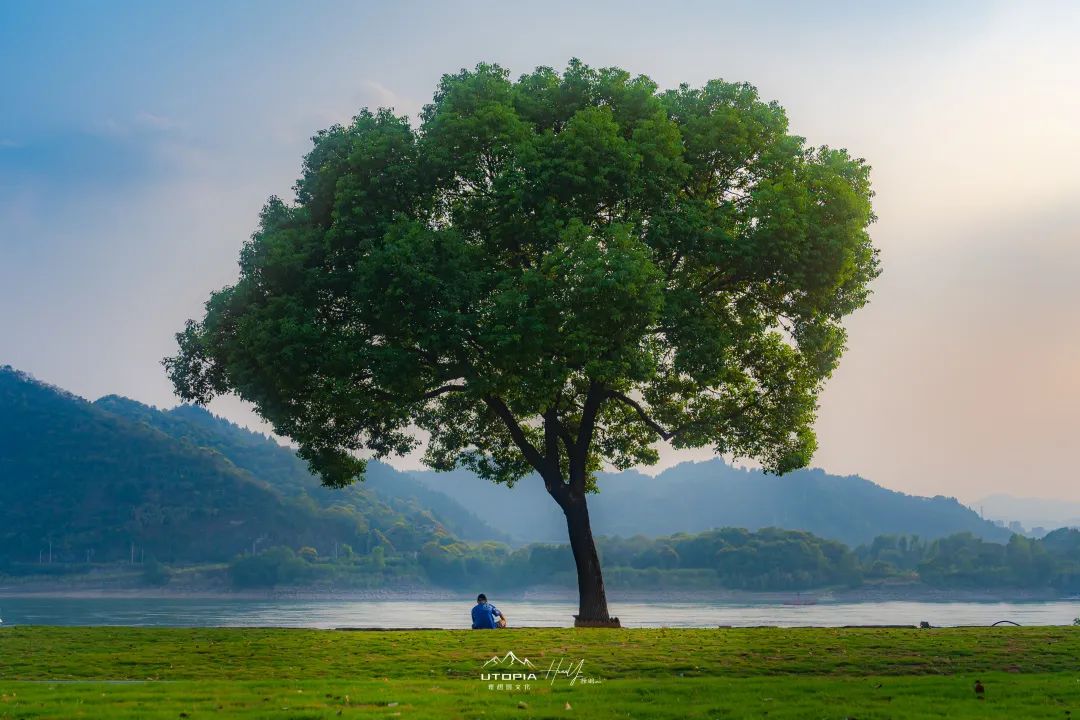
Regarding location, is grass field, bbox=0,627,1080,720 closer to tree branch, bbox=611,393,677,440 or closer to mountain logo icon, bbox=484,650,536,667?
mountain logo icon, bbox=484,650,536,667

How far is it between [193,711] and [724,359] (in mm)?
19613

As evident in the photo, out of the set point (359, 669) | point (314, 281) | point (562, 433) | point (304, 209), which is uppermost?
point (304, 209)

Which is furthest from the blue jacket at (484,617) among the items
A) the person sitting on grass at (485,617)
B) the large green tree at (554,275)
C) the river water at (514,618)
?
the river water at (514,618)

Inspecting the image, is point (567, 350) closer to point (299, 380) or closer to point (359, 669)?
point (299, 380)

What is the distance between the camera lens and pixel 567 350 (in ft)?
93.0

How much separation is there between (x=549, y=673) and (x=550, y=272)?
13.8 meters

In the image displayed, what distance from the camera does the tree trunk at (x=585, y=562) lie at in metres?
32.1

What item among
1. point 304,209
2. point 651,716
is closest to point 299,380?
point 304,209

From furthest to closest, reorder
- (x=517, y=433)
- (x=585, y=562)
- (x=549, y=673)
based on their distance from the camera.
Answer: (x=517, y=433) → (x=585, y=562) → (x=549, y=673)

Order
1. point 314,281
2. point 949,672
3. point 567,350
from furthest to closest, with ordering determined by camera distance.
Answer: point 314,281 → point 567,350 → point 949,672

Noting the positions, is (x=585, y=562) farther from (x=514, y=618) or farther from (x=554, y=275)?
(x=514, y=618)

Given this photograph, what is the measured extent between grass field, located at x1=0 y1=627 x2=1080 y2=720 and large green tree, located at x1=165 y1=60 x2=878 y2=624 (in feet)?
25.5

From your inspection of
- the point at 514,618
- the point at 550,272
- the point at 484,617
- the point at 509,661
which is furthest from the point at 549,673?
the point at 514,618

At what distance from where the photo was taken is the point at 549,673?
17.9 metres
